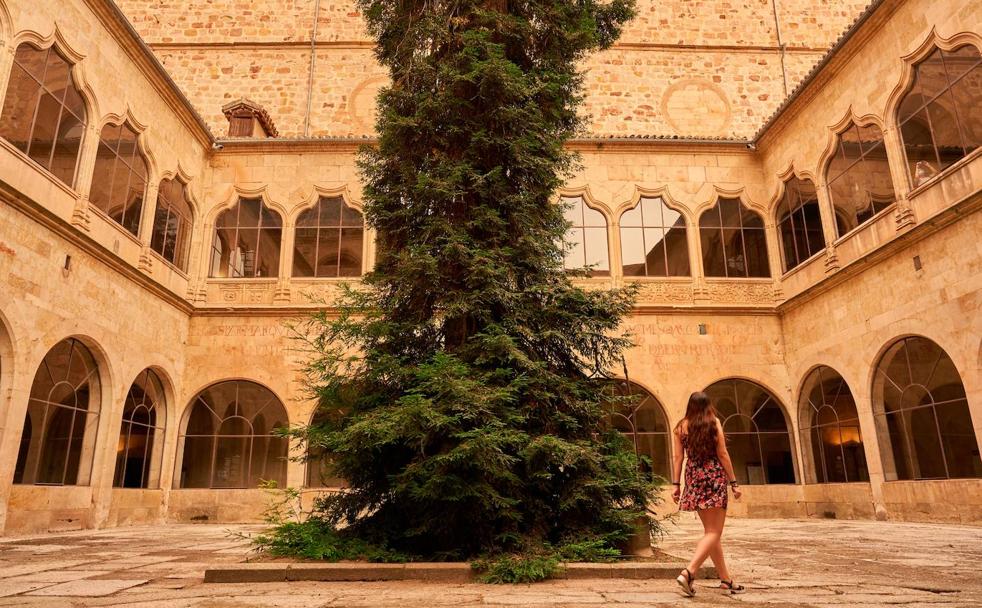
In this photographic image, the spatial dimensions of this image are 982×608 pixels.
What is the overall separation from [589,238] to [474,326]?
991 cm

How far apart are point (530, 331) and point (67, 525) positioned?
8.98 m

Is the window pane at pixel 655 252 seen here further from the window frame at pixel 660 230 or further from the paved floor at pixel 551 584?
the paved floor at pixel 551 584

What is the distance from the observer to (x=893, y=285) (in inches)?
446

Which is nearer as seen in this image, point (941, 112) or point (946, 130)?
point (946, 130)

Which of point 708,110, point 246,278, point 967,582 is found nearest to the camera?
point 967,582

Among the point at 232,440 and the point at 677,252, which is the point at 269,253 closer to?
the point at 232,440

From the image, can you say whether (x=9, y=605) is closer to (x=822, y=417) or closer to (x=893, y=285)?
(x=893, y=285)

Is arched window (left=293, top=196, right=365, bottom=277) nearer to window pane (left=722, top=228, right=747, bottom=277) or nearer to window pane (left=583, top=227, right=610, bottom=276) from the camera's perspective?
window pane (left=583, top=227, right=610, bottom=276)

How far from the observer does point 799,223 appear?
14.6 metres

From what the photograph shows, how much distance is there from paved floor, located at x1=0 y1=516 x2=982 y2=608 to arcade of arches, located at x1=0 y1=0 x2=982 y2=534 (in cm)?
339

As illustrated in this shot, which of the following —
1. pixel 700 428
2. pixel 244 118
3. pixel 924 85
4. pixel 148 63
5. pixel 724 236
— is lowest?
pixel 700 428

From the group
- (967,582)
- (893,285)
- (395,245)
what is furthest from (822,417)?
(395,245)

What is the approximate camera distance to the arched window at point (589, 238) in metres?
15.4

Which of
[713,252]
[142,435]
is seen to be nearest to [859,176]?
[713,252]
